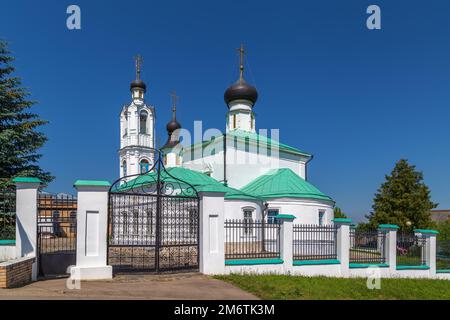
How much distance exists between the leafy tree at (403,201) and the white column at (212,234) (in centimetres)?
1853

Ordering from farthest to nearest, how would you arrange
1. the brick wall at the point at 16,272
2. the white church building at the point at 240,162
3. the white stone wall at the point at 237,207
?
the white church building at the point at 240,162 → the white stone wall at the point at 237,207 → the brick wall at the point at 16,272

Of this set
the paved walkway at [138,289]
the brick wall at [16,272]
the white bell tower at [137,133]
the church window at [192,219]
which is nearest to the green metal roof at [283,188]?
→ the church window at [192,219]

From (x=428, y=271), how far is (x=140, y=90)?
79.7 ft

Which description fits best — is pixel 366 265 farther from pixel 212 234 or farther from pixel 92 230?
pixel 92 230

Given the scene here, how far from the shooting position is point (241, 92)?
25.9m

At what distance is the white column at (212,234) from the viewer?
31.0 ft

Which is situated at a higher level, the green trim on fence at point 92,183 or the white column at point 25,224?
the green trim on fence at point 92,183

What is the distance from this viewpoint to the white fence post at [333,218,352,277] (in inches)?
448

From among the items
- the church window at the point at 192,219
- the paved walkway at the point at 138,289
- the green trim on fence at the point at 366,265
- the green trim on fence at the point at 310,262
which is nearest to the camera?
the paved walkway at the point at 138,289

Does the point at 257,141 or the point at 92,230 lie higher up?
the point at 257,141

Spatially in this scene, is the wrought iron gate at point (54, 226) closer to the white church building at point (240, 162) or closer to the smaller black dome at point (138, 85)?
the white church building at point (240, 162)

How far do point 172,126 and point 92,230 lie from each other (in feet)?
92.8

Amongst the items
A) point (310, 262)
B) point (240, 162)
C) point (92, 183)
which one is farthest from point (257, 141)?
point (92, 183)

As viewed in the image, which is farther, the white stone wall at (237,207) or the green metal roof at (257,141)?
the green metal roof at (257,141)
